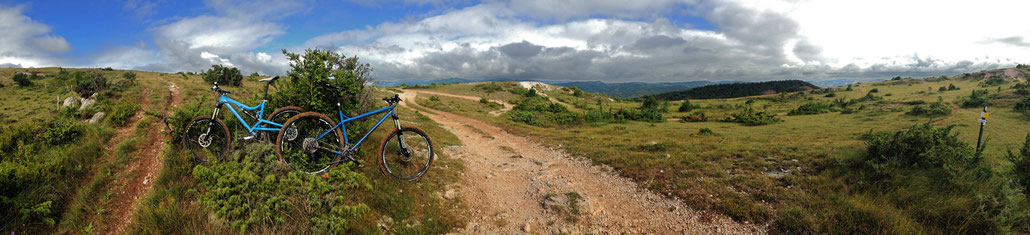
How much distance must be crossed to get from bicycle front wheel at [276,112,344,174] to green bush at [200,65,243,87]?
77.7 feet

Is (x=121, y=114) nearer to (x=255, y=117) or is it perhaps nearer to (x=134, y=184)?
(x=134, y=184)

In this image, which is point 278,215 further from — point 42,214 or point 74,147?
point 74,147

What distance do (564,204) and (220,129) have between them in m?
6.75

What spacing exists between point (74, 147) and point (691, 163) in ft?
45.5

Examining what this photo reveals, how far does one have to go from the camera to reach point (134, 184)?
17.9 ft

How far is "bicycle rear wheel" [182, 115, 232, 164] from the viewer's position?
5602mm

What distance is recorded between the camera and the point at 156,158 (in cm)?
635

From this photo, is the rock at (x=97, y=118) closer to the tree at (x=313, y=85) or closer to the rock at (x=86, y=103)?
the rock at (x=86, y=103)

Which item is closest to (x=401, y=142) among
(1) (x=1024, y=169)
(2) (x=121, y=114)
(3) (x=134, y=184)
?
(3) (x=134, y=184)

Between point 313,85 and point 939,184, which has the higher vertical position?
point 313,85

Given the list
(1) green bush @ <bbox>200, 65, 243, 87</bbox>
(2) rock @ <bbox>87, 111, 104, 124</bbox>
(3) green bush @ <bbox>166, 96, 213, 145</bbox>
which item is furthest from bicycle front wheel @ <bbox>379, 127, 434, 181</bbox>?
(1) green bush @ <bbox>200, 65, 243, 87</bbox>

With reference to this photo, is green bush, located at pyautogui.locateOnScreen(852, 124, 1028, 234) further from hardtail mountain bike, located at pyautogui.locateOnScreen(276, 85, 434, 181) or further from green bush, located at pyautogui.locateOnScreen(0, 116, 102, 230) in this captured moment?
green bush, located at pyautogui.locateOnScreen(0, 116, 102, 230)

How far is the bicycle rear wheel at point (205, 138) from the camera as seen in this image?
221 inches

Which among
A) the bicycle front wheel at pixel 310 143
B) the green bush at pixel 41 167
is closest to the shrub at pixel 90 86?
the green bush at pixel 41 167
